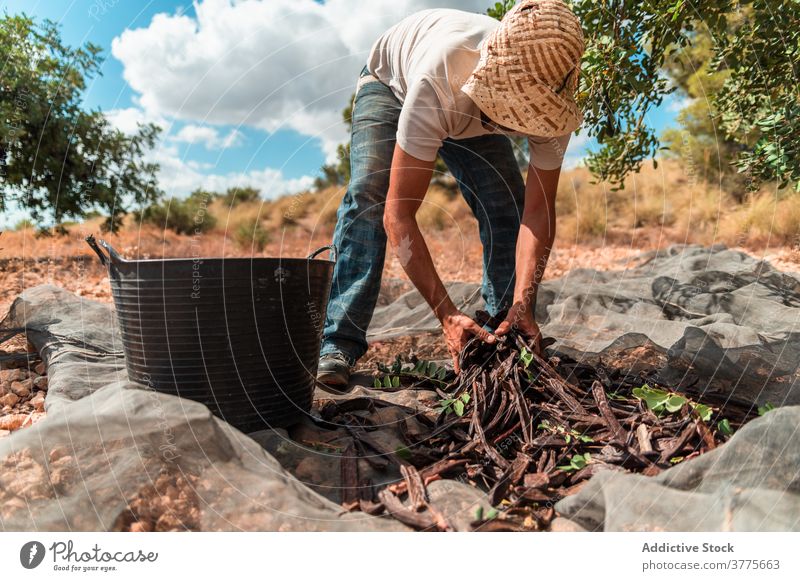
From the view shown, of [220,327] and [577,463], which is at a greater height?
[220,327]

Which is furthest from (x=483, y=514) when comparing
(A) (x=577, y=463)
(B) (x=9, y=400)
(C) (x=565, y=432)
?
(B) (x=9, y=400)

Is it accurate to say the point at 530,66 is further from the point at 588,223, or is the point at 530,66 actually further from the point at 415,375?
the point at 588,223

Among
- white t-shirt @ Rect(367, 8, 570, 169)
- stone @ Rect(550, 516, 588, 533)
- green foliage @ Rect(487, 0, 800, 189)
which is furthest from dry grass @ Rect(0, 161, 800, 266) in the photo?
stone @ Rect(550, 516, 588, 533)

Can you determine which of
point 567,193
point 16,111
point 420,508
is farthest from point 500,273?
point 567,193

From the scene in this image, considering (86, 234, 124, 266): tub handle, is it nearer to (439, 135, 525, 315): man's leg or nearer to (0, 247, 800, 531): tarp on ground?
(0, 247, 800, 531): tarp on ground

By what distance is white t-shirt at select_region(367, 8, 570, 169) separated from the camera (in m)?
2.12

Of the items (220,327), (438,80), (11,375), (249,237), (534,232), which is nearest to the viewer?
(220,327)

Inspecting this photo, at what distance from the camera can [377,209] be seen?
2740 millimetres

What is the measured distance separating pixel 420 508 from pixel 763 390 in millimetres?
1421

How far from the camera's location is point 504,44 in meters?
1.92

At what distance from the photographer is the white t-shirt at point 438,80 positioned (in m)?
2.12

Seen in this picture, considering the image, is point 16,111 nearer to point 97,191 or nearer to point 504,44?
point 97,191

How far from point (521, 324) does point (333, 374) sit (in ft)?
2.91

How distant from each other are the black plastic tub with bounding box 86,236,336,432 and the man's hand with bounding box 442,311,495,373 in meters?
0.58
